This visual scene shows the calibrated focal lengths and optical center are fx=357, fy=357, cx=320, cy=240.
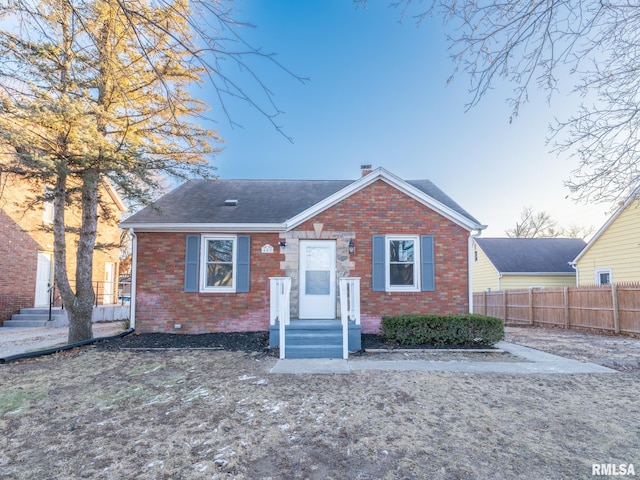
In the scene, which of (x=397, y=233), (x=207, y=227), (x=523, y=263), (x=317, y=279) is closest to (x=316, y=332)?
(x=317, y=279)

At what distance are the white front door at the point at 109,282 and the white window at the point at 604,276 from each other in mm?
22110

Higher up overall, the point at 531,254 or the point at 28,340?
the point at 531,254

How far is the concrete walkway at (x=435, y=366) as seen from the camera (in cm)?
Answer: 608

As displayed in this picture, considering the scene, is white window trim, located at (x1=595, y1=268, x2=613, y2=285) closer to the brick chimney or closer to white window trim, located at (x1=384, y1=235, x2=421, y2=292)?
white window trim, located at (x1=384, y1=235, x2=421, y2=292)

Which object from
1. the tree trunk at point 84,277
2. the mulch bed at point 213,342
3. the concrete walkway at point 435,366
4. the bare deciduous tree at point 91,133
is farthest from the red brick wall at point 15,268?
the concrete walkway at point 435,366

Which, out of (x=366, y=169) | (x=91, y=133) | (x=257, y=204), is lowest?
(x=257, y=204)

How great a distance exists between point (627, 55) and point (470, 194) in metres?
14.9

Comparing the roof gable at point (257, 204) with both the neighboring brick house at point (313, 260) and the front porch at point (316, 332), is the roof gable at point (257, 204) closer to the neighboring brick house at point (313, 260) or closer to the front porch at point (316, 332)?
the neighboring brick house at point (313, 260)

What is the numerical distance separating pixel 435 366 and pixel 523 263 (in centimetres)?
1691

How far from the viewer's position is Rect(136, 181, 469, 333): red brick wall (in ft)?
30.7

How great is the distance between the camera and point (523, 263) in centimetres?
2028

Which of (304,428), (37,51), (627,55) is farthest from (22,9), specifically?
(627,55)

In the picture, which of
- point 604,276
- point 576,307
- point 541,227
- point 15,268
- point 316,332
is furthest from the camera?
point 541,227

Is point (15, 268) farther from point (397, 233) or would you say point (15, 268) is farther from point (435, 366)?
point (435, 366)
